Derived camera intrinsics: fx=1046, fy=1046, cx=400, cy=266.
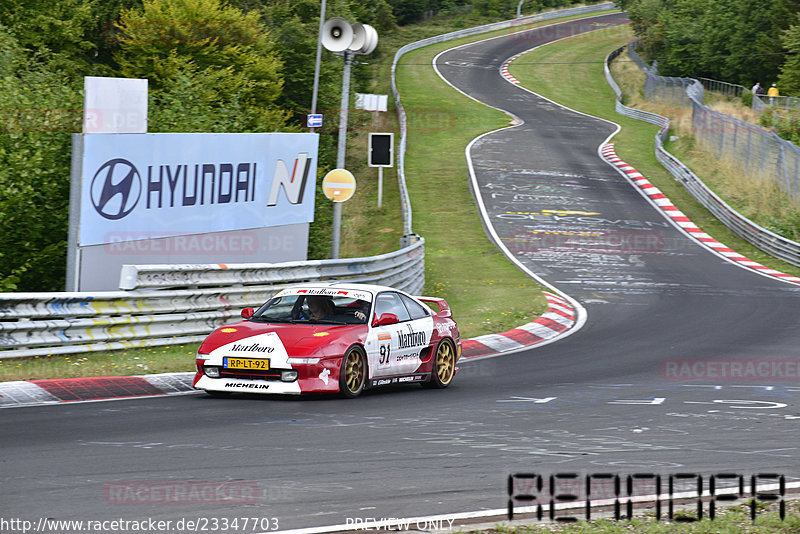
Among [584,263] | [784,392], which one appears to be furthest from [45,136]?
[584,263]

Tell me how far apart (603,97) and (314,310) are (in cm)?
6060

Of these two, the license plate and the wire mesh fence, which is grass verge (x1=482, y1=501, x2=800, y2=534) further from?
the wire mesh fence

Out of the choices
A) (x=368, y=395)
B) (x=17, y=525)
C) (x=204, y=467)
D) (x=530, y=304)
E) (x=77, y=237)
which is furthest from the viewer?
(x=530, y=304)

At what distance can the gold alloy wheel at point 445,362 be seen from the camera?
13.3 metres

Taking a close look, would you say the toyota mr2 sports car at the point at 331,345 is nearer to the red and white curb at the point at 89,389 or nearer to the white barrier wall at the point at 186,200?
the red and white curb at the point at 89,389

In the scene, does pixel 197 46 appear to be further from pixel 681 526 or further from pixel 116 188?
pixel 681 526

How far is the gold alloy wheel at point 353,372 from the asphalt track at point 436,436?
0.69 feet

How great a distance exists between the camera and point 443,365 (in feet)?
44.2

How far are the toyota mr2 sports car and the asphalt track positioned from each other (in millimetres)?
270

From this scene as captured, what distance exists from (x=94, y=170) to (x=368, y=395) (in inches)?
198

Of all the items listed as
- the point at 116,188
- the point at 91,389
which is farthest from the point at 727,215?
the point at 91,389

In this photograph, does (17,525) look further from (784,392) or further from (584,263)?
(584,263)

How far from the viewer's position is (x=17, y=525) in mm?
5672

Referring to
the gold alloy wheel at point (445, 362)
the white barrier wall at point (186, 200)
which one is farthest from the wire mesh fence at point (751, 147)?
the gold alloy wheel at point (445, 362)
